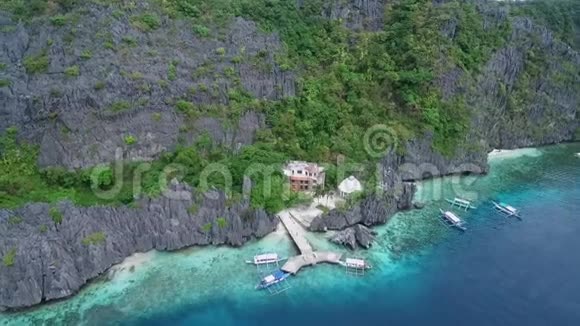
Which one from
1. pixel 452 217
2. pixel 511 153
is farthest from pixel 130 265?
pixel 511 153

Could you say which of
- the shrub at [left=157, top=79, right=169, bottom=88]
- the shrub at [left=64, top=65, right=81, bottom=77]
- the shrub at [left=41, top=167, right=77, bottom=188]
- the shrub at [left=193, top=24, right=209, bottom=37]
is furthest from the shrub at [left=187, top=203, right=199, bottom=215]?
the shrub at [left=193, top=24, right=209, bottom=37]

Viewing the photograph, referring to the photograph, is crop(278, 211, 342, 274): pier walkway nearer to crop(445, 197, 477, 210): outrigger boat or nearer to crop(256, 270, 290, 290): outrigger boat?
crop(256, 270, 290, 290): outrigger boat

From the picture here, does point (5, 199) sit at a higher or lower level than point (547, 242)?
higher

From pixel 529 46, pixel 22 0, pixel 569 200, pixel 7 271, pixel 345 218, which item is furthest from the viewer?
pixel 529 46

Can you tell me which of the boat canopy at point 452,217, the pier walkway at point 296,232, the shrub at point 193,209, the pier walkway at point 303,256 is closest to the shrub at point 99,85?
the shrub at point 193,209

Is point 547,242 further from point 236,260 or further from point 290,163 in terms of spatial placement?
point 236,260

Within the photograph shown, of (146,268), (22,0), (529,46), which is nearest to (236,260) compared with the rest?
(146,268)
